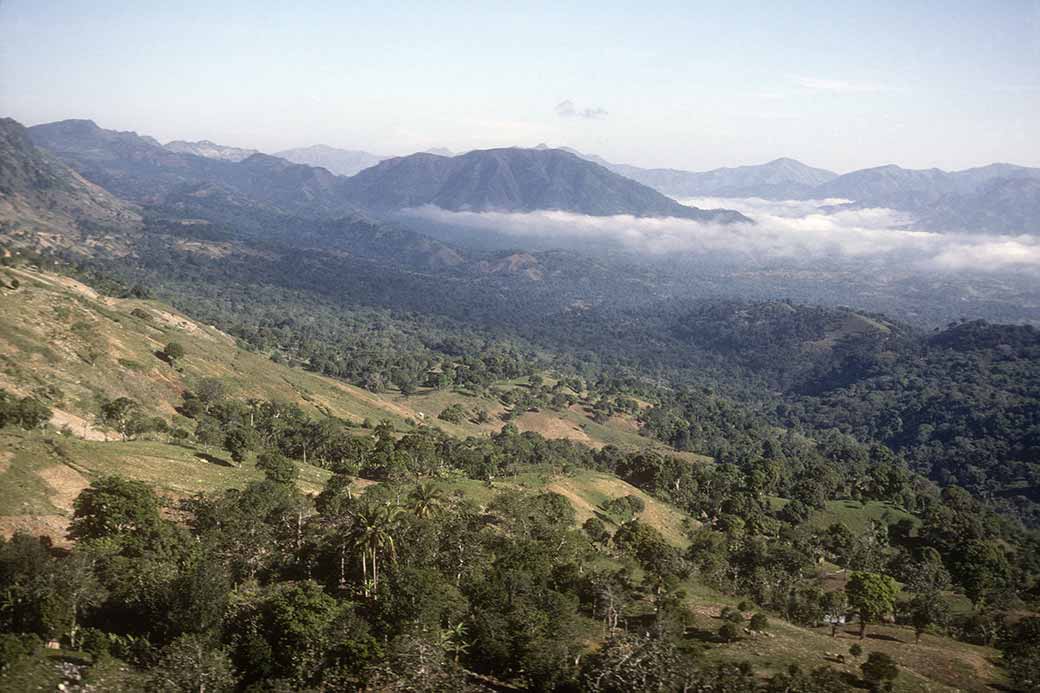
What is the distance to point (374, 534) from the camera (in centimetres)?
3662

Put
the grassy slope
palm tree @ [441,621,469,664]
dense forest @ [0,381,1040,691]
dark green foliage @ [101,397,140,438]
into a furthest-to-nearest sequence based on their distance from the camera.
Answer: dark green foliage @ [101,397,140,438] < the grassy slope < palm tree @ [441,621,469,664] < dense forest @ [0,381,1040,691]

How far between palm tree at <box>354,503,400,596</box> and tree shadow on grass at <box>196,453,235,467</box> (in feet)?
88.1

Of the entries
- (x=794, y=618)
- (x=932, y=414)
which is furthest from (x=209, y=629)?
(x=932, y=414)

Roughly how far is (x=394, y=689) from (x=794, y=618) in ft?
106

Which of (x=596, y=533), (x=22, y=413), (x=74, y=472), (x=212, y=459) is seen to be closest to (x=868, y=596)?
(x=596, y=533)

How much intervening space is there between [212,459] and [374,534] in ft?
100

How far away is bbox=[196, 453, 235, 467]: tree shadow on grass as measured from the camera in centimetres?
5856

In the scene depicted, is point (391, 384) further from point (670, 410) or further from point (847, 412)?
point (847, 412)

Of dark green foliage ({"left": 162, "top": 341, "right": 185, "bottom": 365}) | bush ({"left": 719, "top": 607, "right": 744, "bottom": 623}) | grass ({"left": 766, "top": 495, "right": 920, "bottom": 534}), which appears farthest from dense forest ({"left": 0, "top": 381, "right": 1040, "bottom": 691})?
dark green foliage ({"left": 162, "top": 341, "right": 185, "bottom": 365})

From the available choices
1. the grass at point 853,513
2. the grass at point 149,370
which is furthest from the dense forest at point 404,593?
the grass at point 853,513

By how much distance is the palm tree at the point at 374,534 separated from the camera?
120 ft

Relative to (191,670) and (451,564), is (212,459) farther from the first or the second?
(191,670)

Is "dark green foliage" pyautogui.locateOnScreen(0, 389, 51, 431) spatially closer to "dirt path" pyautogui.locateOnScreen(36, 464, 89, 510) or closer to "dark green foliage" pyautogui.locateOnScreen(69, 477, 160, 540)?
"dirt path" pyautogui.locateOnScreen(36, 464, 89, 510)

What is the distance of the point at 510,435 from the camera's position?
108188mm
